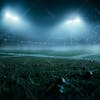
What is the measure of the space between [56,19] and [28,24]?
8.58 ft

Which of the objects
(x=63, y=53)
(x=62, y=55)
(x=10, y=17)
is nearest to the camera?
(x=62, y=55)

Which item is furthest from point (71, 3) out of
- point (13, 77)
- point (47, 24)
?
point (13, 77)

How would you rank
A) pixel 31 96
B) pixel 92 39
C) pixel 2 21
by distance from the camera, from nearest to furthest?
1. pixel 31 96
2. pixel 92 39
3. pixel 2 21

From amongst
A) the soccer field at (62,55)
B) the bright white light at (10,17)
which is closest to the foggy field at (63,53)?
the soccer field at (62,55)

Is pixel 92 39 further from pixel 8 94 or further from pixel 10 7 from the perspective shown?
pixel 8 94

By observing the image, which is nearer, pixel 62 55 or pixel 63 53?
pixel 62 55

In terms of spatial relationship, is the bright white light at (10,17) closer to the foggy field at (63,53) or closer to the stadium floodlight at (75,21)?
the foggy field at (63,53)

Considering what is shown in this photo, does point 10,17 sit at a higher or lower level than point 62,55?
higher

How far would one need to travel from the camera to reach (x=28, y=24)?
546 inches

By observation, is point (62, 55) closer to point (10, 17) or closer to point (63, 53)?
point (63, 53)

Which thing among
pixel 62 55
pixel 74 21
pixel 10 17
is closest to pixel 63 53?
pixel 62 55

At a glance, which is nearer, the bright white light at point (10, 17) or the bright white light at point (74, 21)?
the bright white light at point (10, 17)

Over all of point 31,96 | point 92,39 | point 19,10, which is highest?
point 19,10

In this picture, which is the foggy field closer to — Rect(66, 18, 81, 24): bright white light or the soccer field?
the soccer field
